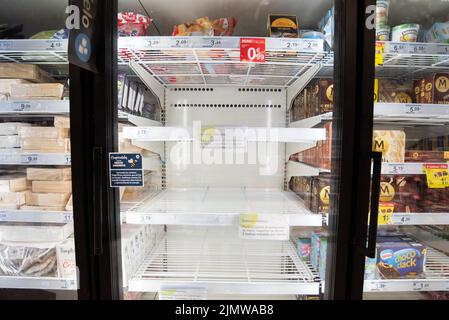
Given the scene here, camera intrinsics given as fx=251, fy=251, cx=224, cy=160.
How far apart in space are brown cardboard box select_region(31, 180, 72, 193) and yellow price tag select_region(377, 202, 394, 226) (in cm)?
139

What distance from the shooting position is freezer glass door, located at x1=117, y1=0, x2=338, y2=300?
1.04 m

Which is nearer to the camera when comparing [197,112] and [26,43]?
[26,43]

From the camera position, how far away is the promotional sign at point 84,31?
78 centimetres

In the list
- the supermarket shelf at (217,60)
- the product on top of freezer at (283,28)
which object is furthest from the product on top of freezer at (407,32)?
the product on top of freezer at (283,28)

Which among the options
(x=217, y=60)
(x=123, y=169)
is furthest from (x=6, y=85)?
(x=217, y=60)

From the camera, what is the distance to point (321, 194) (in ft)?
3.88

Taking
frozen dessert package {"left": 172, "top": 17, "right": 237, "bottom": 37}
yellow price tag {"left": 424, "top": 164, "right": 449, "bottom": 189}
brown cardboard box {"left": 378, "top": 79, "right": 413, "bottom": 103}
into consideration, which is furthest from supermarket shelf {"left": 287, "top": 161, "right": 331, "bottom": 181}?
frozen dessert package {"left": 172, "top": 17, "right": 237, "bottom": 37}

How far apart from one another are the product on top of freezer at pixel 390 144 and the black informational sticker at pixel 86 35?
1.19 metres

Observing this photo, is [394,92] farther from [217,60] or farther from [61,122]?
[61,122]

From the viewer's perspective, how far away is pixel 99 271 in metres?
0.93

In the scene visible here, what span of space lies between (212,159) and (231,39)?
70 centimetres

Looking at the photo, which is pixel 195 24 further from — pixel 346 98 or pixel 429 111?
pixel 429 111

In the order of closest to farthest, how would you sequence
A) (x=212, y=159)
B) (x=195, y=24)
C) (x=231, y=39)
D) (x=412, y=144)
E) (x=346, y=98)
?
(x=346, y=98) < (x=231, y=39) < (x=195, y=24) < (x=412, y=144) < (x=212, y=159)
